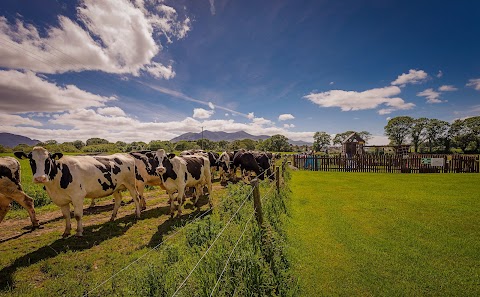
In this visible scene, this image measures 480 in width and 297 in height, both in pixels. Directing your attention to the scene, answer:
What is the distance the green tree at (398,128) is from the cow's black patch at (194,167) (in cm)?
9496

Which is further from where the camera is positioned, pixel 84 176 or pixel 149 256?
pixel 84 176

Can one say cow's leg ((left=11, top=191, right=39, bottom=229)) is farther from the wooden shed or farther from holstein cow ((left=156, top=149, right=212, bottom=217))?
the wooden shed

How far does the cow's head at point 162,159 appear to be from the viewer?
24.7 ft

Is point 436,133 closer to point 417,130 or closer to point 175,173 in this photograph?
point 417,130

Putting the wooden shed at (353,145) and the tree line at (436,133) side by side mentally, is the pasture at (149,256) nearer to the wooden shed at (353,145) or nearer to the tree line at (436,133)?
the wooden shed at (353,145)

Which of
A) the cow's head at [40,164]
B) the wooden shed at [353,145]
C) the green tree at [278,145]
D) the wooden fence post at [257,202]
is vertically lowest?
the wooden fence post at [257,202]

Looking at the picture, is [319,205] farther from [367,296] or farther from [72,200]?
[72,200]

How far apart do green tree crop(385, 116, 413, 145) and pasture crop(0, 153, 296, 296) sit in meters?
95.0

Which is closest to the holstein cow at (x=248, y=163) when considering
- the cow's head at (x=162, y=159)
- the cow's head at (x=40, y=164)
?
the cow's head at (x=162, y=159)

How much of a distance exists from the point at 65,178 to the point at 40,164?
772mm

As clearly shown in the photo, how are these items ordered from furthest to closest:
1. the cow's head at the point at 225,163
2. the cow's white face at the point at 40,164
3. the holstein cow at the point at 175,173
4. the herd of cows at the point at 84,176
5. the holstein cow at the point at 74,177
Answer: the cow's head at the point at 225,163 < the holstein cow at the point at 175,173 < the herd of cows at the point at 84,176 < the holstein cow at the point at 74,177 < the cow's white face at the point at 40,164

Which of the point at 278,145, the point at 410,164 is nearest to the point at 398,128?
the point at 278,145

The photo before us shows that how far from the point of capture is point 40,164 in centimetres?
543

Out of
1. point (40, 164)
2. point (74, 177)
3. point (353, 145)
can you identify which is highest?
point (353, 145)
